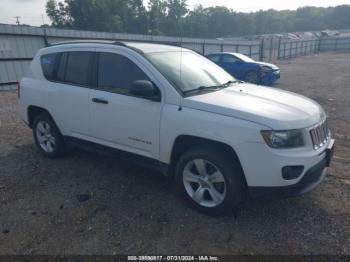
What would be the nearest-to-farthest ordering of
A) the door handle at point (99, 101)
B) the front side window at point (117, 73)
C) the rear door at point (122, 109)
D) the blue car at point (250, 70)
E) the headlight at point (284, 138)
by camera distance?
1. the headlight at point (284, 138)
2. the rear door at point (122, 109)
3. the front side window at point (117, 73)
4. the door handle at point (99, 101)
5. the blue car at point (250, 70)

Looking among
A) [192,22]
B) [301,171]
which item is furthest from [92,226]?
[192,22]

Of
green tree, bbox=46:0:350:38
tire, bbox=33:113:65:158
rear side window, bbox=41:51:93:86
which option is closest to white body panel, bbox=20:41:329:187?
rear side window, bbox=41:51:93:86

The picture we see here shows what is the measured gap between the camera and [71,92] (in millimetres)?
4340

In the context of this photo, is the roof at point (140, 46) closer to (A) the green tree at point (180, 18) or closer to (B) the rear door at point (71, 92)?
(B) the rear door at point (71, 92)

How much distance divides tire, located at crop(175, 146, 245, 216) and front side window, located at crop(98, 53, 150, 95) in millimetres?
1155

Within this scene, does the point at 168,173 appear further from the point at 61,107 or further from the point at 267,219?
the point at 61,107

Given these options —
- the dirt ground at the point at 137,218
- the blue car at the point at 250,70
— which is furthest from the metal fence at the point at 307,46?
the dirt ground at the point at 137,218

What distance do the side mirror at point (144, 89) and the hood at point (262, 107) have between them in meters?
0.40

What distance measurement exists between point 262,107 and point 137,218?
1.87m

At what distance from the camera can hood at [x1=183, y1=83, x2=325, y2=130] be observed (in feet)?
9.61

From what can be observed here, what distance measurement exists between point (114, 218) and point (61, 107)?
2100 mm

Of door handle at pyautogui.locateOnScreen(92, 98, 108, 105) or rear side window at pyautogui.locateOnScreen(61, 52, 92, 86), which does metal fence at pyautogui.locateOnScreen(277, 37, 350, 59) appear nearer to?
rear side window at pyautogui.locateOnScreen(61, 52, 92, 86)

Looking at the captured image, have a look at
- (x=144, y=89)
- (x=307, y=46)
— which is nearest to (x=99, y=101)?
(x=144, y=89)

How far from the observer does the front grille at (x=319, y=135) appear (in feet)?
10.2
